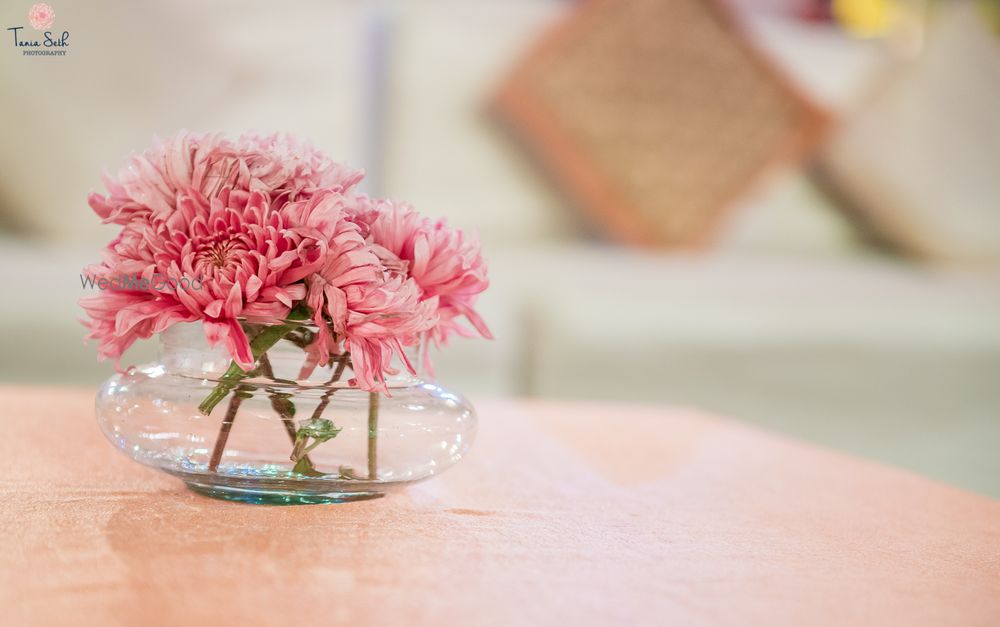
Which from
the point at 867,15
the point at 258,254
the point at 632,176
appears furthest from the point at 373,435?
the point at 867,15

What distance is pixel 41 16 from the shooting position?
1.72 meters

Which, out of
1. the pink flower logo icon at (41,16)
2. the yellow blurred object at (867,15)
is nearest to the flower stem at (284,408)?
the pink flower logo icon at (41,16)

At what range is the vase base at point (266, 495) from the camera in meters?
0.61

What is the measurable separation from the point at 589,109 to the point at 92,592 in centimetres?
186

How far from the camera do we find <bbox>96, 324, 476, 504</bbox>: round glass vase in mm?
605

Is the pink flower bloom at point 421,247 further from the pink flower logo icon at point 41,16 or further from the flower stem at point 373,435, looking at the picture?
the pink flower logo icon at point 41,16

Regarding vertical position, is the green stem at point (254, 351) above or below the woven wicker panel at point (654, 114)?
below

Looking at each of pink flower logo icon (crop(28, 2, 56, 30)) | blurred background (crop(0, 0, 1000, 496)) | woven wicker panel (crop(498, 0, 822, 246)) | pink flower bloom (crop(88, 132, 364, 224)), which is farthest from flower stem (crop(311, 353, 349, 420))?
woven wicker panel (crop(498, 0, 822, 246))

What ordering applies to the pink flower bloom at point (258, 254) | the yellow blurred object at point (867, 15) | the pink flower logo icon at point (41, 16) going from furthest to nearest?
the yellow blurred object at point (867, 15) → the pink flower logo icon at point (41, 16) → the pink flower bloom at point (258, 254)

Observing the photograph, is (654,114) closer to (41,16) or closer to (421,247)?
(41,16)

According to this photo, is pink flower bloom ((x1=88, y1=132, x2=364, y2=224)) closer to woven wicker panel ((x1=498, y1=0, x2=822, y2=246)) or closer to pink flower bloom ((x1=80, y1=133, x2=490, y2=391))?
pink flower bloom ((x1=80, y1=133, x2=490, y2=391))

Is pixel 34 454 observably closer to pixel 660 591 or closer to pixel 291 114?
pixel 660 591

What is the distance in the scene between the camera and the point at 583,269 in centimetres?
185

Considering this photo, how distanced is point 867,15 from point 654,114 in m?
1.67
